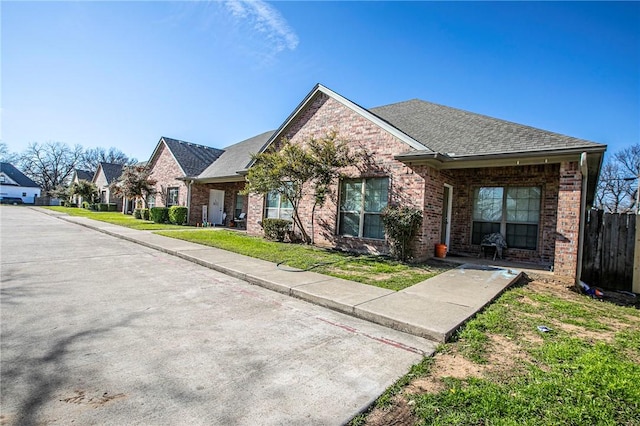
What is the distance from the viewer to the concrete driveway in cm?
225

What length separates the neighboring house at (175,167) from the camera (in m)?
20.8

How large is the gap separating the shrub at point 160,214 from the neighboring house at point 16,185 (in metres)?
57.1

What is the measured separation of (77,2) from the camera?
7.16m

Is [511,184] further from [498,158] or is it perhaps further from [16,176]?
[16,176]

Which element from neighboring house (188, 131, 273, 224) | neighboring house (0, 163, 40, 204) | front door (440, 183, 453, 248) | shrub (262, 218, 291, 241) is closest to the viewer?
front door (440, 183, 453, 248)

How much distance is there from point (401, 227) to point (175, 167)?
60.2 feet

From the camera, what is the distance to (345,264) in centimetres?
811

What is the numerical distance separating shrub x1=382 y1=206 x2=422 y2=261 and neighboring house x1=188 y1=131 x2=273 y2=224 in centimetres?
1168

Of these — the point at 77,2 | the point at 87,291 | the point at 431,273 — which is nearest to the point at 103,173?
the point at 77,2

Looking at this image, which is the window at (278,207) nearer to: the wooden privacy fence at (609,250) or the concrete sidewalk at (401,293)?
the concrete sidewalk at (401,293)

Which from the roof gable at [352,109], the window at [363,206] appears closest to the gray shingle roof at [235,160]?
the roof gable at [352,109]

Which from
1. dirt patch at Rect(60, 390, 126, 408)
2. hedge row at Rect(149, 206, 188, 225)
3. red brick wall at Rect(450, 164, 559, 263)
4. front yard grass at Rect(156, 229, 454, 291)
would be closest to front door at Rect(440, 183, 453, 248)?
red brick wall at Rect(450, 164, 559, 263)

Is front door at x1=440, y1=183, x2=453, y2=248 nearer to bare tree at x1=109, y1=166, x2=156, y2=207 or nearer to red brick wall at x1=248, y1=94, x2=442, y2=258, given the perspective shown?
red brick wall at x1=248, y1=94, x2=442, y2=258

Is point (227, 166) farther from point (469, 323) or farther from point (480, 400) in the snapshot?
point (480, 400)
